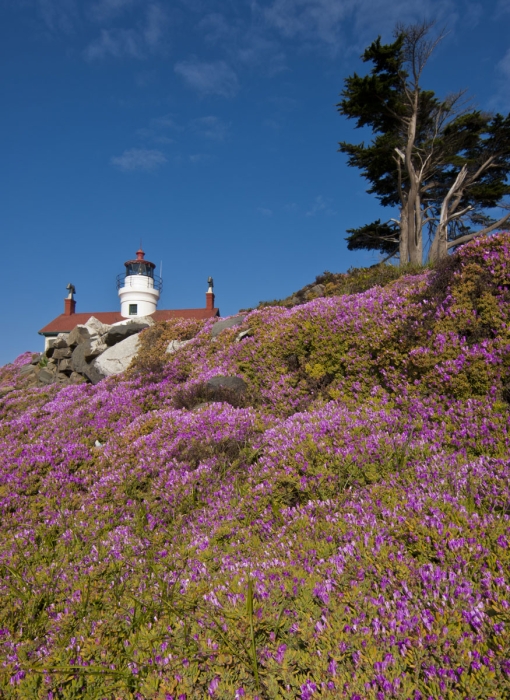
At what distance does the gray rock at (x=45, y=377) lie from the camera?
61.9 feet

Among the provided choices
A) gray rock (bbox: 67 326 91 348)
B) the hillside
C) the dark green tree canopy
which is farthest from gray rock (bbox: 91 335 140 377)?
the dark green tree canopy

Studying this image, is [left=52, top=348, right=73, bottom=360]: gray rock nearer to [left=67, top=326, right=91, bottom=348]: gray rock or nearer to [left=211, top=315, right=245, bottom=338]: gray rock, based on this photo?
[left=67, top=326, right=91, bottom=348]: gray rock

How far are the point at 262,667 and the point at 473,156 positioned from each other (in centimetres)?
3975

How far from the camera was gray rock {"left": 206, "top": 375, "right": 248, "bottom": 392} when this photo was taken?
907cm

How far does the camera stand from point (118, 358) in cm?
1561

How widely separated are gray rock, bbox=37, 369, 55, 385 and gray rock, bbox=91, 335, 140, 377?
14.5 feet

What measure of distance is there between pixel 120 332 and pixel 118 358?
96.6 inches

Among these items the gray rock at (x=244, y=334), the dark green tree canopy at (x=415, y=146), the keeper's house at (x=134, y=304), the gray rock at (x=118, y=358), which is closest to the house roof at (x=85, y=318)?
the keeper's house at (x=134, y=304)

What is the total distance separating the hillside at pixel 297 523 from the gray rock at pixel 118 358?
17.2 feet

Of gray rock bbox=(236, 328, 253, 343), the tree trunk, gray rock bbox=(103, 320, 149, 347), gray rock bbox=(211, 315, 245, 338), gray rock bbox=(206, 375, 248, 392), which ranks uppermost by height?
the tree trunk

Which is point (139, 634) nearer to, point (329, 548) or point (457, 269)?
point (329, 548)

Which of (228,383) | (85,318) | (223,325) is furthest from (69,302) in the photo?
(228,383)

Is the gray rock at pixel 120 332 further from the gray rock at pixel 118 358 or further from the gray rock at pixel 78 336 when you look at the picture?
the gray rock at pixel 78 336

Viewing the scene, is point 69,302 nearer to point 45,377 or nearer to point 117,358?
point 45,377
